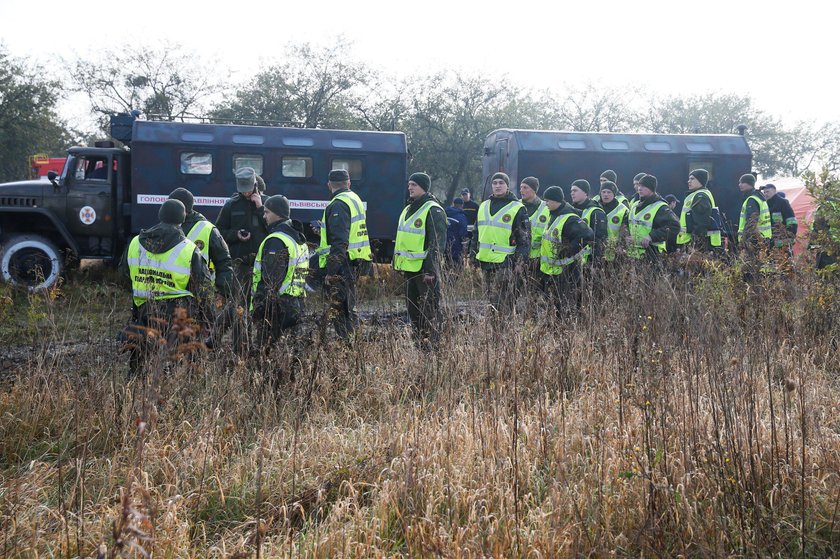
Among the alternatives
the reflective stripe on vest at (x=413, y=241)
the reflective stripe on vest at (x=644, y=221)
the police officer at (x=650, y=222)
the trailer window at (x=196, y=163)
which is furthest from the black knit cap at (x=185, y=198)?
the trailer window at (x=196, y=163)

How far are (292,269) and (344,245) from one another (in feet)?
4.00

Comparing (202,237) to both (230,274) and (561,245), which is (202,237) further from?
(561,245)

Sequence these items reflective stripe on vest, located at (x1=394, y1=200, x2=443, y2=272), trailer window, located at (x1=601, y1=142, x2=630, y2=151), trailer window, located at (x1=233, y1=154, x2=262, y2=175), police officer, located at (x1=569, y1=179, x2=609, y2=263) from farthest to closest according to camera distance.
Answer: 1. trailer window, located at (x1=601, y1=142, x2=630, y2=151)
2. trailer window, located at (x1=233, y1=154, x2=262, y2=175)
3. police officer, located at (x1=569, y1=179, x2=609, y2=263)
4. reflective stripe on vest, located at (x1=394, y1=200, x2=443, y2=272)

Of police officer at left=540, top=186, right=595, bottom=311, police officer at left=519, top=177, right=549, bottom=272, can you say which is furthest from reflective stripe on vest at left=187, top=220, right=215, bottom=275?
police officer at left=519, top=177, right=549, bottom=272

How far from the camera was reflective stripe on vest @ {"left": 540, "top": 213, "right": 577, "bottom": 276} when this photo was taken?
8320 millimetres

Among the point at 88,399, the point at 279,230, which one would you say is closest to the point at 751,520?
the point at 88,399

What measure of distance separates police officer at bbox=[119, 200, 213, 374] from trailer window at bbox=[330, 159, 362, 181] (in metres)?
8.11

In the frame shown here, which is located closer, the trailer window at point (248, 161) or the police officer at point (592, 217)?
the police officer at point (592, 217)

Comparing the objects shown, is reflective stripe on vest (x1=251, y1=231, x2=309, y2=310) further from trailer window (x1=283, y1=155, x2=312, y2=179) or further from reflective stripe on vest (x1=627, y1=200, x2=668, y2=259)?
trailer window (x1=283, y1=155, x2=312, y2=179)

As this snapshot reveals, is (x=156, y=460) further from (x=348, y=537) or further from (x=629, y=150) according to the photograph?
(x=629, y=150)

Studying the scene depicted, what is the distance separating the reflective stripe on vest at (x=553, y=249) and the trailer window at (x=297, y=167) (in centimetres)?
591

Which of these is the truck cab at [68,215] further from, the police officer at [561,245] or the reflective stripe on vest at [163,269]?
the police officer at [561,245]

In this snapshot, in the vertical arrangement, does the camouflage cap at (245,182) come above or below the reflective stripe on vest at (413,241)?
above

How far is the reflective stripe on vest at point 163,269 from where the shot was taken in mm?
5633
